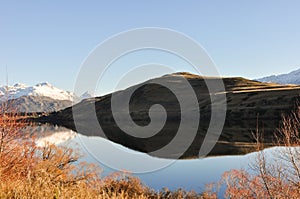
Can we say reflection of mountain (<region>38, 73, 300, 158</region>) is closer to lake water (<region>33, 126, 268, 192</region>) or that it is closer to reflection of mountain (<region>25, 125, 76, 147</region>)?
lake water (<region>33, 126, 268, 192</region>)

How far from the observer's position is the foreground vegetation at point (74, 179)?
6.66 m

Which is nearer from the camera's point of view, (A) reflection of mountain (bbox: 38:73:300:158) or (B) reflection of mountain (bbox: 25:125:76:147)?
(A) reflection of mountain (bbox: 38:73:300:158)

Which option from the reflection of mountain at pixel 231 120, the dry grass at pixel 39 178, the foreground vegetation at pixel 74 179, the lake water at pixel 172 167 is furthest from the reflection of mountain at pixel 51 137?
the dry grass at pixel 39 178

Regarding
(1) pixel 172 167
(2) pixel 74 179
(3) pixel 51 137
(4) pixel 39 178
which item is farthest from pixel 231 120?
(4) pixel 39 178

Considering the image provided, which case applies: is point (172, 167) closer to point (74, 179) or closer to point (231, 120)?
point (74, 179)

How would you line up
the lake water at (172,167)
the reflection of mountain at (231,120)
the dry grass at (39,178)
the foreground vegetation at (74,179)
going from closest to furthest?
the dry grass at (39,178) < the foreground vegetation at (74,179) < the lake water at (172,167) < the reflection of mountain at (231,120)

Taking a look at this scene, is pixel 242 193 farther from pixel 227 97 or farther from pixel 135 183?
pixel 227 97

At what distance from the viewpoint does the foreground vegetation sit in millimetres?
6656

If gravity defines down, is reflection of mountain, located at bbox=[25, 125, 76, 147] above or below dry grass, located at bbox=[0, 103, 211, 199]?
below

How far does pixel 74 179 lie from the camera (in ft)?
82.8

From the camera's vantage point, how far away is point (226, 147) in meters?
57.2

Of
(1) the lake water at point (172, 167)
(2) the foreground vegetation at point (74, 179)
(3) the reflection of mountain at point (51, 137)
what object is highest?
(2) the foreground vegetation at point (74, 179)

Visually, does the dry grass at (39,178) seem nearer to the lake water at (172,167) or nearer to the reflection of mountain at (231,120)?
the lake water at (172,167)

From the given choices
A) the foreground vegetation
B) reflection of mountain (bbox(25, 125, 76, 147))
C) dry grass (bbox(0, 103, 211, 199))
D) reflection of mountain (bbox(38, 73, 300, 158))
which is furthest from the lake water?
reflection of mountain (bbox(25, 125, 76, 147))
